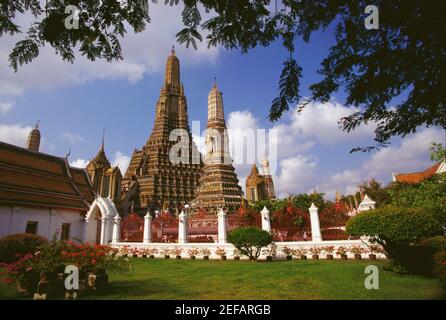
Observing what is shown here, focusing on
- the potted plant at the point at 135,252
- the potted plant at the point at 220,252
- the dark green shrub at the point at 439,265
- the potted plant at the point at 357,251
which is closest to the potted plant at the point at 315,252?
the potted plant at the point at 357,251

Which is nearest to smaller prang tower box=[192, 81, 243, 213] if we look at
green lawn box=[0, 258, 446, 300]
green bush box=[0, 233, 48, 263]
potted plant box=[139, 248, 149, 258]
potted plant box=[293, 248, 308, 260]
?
potted plant box=[139, 248, 149, 258]

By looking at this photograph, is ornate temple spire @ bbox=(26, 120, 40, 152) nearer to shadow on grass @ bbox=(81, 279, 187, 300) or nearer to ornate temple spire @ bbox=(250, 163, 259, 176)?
ornate temple spire @ bbox=(250, 163, 259, 176)

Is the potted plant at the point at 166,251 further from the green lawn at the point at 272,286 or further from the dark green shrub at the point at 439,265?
the dark green shrub at the point at 439,265

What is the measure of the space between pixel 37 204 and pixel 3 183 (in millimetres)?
2069

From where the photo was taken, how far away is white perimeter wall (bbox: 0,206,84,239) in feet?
46.3

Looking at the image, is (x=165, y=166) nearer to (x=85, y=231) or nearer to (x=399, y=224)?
(x=85, y=231)

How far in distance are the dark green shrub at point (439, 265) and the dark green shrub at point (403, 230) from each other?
183 millimetres

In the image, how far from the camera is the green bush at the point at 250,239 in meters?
11.9

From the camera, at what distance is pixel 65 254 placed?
19.7ft

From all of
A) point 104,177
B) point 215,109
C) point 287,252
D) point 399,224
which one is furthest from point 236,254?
point 104,177

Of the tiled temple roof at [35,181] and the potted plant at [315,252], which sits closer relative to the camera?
the potted plant at [315,252]

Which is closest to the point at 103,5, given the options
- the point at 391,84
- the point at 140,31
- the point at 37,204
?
the point at 140,31
